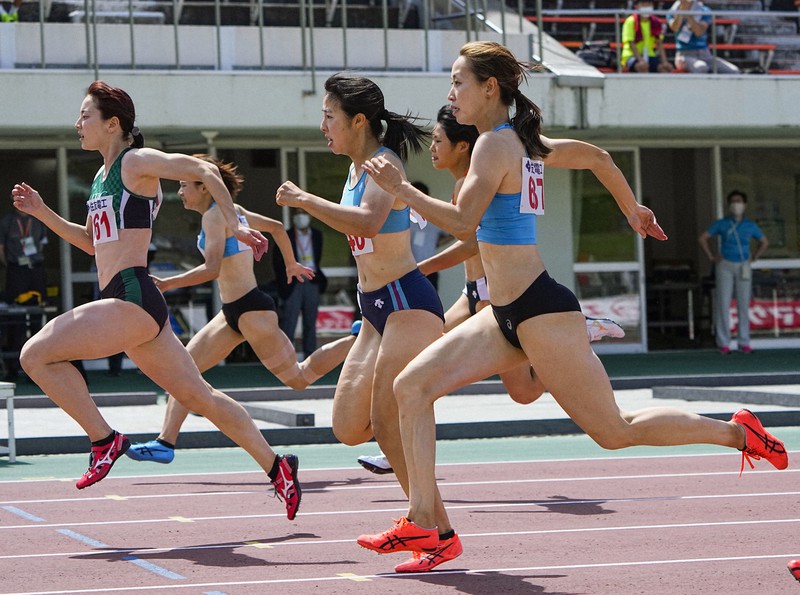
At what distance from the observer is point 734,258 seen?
75.5 ft

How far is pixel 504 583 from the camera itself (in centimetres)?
632

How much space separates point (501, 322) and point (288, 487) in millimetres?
A: 1919

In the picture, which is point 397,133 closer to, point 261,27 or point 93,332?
point 93,332

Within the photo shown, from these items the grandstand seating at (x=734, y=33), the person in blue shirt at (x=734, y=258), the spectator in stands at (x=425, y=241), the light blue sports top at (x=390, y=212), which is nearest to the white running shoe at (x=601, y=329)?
the light blue sports top at (x=390, y=212)

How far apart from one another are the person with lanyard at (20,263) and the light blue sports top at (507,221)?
14.6 m

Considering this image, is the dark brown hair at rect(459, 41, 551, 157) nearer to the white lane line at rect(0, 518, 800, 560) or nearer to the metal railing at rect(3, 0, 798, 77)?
the white lane line at rect(0, 518, 800, 560)

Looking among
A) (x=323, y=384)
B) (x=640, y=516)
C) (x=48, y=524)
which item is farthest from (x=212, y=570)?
(x=323, y=384)

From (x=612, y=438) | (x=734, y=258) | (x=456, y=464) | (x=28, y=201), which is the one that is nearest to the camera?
(x=612, y=438)

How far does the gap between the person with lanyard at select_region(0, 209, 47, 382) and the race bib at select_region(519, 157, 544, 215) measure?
14627mm

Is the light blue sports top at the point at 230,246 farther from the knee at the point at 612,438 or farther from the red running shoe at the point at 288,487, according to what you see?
the knee at the point at 612,438

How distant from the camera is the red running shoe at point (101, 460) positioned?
7434mm

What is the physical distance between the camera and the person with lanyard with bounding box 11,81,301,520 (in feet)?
24.1

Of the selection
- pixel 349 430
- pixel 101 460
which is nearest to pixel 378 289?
pixel 349 430

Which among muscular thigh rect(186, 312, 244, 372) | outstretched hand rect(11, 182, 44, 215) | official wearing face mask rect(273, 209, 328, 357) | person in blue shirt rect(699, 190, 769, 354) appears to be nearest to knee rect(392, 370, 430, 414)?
outstretched hand rect(11, 182, 44, 215)
